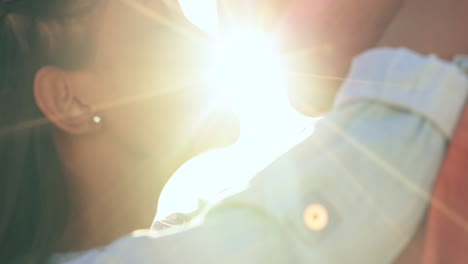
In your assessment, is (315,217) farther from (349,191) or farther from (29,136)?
(29,136)

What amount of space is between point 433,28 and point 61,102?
0.79m

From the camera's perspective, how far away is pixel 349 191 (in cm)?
45

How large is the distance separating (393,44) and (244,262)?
1.28 ft

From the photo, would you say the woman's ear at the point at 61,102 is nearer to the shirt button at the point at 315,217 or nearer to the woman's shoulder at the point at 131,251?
the woman's shoulder at the point at 131,251

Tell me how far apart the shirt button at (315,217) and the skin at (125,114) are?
638 mm

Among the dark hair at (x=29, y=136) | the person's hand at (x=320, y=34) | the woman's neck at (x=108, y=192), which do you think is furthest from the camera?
the woman's neck at (x=108, y=192)

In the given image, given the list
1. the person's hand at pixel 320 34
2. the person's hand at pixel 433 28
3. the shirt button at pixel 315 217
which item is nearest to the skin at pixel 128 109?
the person's hand at pixel 320 34

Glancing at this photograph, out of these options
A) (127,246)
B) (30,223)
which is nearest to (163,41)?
(30,223)

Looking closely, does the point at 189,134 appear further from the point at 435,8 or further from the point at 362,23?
the point at 435,8

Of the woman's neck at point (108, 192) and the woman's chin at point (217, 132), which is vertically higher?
the woman's chin at point (217, 132)

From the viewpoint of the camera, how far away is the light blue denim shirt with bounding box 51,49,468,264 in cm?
44

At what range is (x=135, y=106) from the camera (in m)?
1.01

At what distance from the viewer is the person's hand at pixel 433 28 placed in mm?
539

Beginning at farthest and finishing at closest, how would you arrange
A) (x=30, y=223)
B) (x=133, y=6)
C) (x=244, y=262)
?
(x=133, y=6) < (x=30, y=223) < (x=244, y=262)
